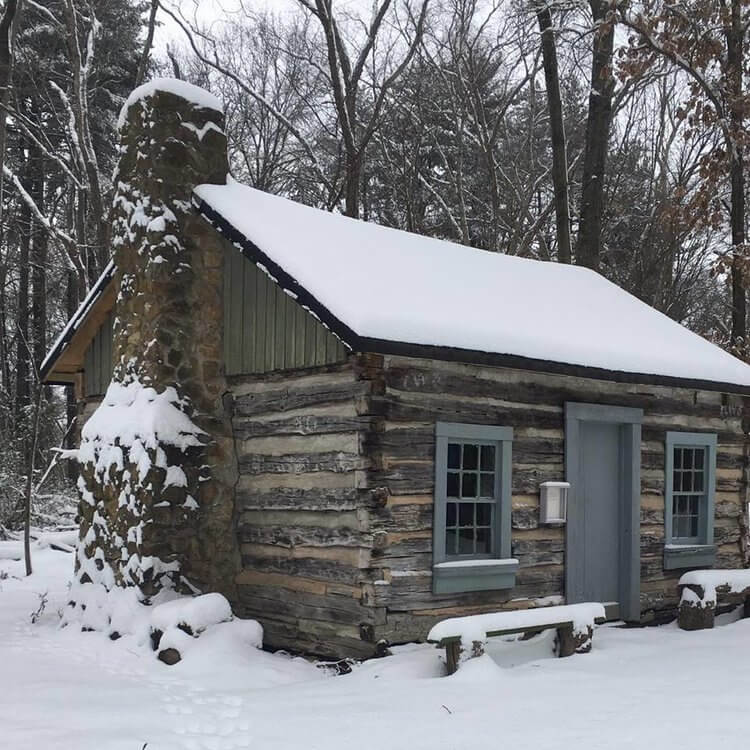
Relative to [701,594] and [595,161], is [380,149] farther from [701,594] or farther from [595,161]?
[701,594]

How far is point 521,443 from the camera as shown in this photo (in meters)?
9.59

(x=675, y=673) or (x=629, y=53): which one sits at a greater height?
(x=629, y=53)

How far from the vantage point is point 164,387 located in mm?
9625

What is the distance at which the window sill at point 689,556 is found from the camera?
11.1 meters

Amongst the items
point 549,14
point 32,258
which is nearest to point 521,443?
point 549,14

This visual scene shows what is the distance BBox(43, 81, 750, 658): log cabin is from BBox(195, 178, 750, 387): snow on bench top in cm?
4

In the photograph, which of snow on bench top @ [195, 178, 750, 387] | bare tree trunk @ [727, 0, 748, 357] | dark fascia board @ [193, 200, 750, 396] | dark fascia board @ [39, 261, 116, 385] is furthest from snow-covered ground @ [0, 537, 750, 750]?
bare tree trunk @ [727, 0, 748, 357]

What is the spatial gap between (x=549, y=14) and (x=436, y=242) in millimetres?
9509

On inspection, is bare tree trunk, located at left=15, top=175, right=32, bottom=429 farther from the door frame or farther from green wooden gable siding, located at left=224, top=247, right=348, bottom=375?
the door frame

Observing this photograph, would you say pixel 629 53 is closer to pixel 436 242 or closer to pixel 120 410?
pixel 436 242

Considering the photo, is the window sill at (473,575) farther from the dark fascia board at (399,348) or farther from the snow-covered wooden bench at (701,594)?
the snow-covered wooden bench at (701,594)

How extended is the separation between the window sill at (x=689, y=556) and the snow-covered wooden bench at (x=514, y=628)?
7.52 feet

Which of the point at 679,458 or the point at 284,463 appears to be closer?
the point at 284,463

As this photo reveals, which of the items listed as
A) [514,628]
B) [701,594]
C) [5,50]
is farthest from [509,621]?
[5,50]
